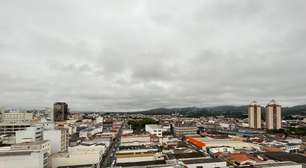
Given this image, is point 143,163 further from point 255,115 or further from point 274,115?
point 255,115

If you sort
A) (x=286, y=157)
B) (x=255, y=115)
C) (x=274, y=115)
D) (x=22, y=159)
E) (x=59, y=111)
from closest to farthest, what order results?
(x=22, y=159)
(x=286, y=157)
(x=274, y=115)
(x=255, y=115)
(x=59, y=111)

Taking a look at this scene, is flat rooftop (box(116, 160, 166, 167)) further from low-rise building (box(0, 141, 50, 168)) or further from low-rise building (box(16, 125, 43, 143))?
low-rise building (box(16, 125, 43, 143))

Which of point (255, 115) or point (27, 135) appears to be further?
point (255, 115)

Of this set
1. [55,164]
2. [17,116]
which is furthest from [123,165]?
[17,116]

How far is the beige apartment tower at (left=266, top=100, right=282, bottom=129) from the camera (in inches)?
1907

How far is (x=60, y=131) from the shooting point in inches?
987

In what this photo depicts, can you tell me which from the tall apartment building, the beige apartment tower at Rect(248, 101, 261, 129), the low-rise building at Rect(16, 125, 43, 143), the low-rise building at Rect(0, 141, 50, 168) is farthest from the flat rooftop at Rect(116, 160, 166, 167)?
the tall apartment building

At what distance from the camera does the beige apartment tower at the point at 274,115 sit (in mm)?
48438

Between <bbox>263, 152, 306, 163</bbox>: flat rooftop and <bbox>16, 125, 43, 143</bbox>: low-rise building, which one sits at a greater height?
<bbox>16, 125, 43, 143</bbox>: low-rise building

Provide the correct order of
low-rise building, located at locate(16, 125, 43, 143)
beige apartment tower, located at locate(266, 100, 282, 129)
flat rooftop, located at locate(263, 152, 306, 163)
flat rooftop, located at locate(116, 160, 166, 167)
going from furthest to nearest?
beige apartment tower, located at locate(266, 100, 282, 129) → low-rise building, located at locate(16, 125, 43, 143) → flat rooftop, located at locate(263, 152, 306, 163) → flat rooftop, located at locate(116, 160, 166, 167)

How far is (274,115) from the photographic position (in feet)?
160

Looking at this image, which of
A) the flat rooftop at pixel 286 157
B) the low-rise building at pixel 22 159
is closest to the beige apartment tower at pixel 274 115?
the flat rooftop at pixel 286 157

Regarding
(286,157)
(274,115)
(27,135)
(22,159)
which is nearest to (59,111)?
(27,135)

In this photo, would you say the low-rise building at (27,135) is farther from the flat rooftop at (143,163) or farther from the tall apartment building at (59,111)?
the tall apartment building at (59,111)
